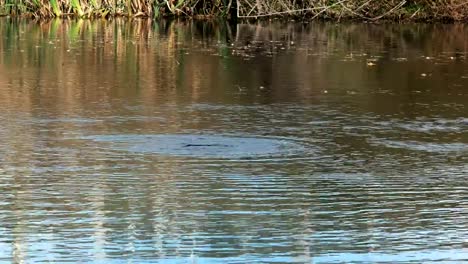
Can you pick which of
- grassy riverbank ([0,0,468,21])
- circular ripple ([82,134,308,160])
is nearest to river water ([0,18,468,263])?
circular ripple ([82,134,308,160])

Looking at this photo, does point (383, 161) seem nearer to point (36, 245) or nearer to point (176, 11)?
point (36, 245)

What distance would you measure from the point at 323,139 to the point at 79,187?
288cm

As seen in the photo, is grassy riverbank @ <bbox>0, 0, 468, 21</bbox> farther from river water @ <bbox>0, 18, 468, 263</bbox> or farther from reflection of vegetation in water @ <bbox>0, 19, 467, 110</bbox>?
river water @ <bbox>0, 18, 468, 263</bbox>

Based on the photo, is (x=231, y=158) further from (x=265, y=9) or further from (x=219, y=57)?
(x=265, y=9)

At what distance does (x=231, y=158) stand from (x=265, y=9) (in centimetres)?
2009

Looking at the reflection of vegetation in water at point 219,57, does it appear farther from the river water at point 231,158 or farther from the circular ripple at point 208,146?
the circular ripple at point 208,146

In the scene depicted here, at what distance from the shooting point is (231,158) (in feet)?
30.3

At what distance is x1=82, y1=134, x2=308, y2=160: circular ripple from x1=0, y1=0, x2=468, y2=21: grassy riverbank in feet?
59.7

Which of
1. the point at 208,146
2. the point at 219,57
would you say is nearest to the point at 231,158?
the point at 208,146

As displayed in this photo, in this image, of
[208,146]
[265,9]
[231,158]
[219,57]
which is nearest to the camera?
[231,158]

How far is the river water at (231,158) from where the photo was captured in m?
6.64

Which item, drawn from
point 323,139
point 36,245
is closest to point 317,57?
point 323,139

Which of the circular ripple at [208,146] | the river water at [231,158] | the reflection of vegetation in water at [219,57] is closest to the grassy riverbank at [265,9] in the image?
the reflection of vegetation in water at [219,57]

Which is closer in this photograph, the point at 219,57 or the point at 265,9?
the point at 219,57
